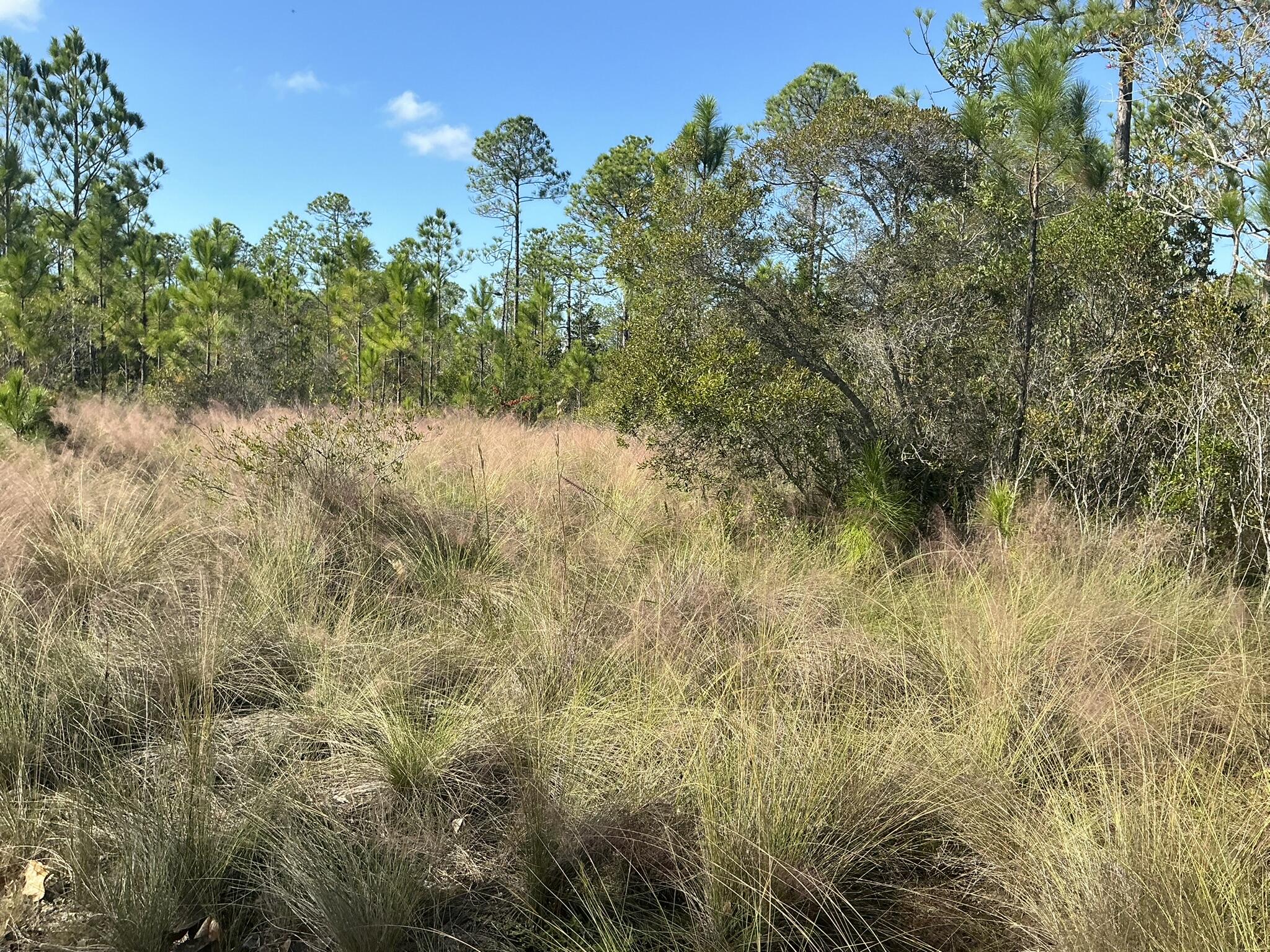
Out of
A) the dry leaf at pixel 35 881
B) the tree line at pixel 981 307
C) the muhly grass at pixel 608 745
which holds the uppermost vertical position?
the tree line at pixel 981 307

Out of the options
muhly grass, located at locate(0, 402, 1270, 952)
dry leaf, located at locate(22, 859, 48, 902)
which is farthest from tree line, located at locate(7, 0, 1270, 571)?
dry leaf, located at locate(22, 859, 48, 902)

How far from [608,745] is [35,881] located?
1.66m

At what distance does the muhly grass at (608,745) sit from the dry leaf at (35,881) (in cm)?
5

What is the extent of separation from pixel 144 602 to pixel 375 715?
176 centimetres

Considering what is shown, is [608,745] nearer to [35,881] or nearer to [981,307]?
[35,881]

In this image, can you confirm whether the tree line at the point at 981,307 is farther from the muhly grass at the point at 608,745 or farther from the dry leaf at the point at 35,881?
the dry leaf at the point at 35,881

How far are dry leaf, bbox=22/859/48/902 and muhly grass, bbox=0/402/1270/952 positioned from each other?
46 mm

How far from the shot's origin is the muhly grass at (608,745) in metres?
1.92

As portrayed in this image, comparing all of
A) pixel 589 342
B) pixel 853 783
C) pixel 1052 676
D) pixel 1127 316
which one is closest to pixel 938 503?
pixel 1127 316

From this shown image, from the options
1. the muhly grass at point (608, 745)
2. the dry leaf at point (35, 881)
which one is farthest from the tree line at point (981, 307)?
the dry leaf at point (35, 881)

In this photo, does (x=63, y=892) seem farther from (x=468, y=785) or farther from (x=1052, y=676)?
(x=1052, y=676)

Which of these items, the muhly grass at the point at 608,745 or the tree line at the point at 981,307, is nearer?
the muhly grass at the point at 608,745

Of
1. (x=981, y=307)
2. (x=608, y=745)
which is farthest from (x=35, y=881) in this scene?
(x=981, y=307)

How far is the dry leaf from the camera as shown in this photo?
2018 millimetres
